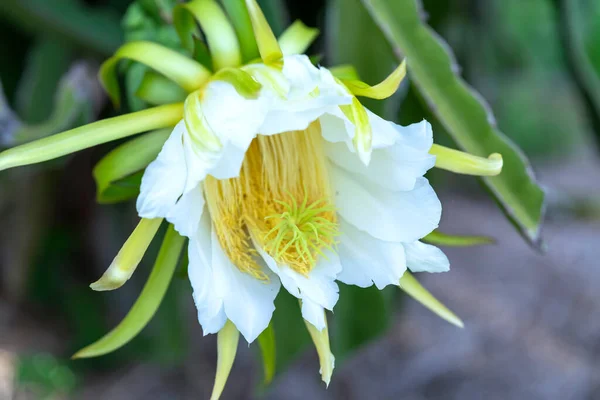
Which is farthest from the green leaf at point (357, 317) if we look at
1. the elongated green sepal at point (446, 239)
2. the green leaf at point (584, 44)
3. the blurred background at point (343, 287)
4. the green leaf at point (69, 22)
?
the green leaf at point (69, 22)

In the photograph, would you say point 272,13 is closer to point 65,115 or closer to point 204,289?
point 65,115

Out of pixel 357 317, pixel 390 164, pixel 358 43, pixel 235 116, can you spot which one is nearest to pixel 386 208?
pixel 390 164

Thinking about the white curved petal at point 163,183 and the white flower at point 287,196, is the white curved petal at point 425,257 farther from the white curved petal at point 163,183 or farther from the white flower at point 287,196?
the white curved petal at point 163,183

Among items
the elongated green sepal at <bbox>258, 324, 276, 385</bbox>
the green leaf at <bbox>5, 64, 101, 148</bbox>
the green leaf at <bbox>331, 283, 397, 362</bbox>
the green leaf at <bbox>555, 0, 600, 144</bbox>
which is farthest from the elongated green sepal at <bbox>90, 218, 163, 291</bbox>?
the green leaf at <bbox>555, 0, 600, 144</bbox>

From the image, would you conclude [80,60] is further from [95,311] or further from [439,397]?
[439,397]

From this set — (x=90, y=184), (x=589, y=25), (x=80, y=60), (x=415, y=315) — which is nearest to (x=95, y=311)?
(x=90, y=184)

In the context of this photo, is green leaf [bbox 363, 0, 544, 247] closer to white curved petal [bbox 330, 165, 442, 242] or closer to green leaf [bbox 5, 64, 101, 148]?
white curved petal [bbox 330, 165, 442, 242]

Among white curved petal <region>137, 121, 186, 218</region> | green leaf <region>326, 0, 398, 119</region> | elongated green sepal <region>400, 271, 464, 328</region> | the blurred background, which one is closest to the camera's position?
white curved petal <region>137, 121, 186, 218</region>
